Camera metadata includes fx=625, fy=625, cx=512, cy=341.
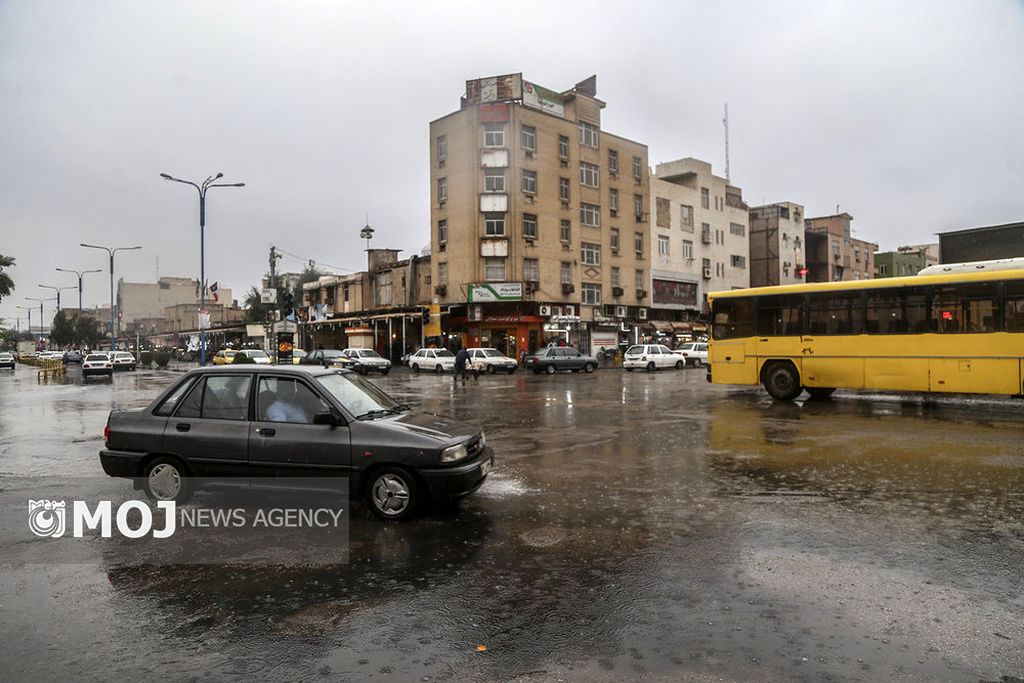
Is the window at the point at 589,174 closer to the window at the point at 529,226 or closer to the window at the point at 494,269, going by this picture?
the window at the point at 529,226

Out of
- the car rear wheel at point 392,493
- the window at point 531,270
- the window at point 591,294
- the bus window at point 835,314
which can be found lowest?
the car rear wheel at point 392,493

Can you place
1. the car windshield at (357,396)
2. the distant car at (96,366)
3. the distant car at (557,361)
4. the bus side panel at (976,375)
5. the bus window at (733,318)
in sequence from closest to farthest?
1. the car windshield at (357,396)
2. the bus side panel at (976,375)
3. the bus window at (733,318)
4. the distant car at (557,361)
5. the distant car at (96,366)

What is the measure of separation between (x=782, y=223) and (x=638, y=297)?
23.4 meters

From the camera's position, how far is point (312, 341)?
6175 centimetres

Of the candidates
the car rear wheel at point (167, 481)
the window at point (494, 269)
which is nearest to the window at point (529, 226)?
the window at point (494, 269)

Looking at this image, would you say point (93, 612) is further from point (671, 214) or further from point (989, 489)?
point (671, 214)

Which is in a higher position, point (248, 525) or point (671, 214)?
point (671, 214)

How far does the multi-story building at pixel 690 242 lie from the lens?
5491 centimetres

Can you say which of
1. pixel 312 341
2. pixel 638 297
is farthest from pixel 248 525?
pixel 312 341

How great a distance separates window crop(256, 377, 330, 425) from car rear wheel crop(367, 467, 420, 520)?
876mm

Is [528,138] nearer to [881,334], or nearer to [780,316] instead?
[780,316]

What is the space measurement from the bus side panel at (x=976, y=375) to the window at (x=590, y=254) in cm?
3491

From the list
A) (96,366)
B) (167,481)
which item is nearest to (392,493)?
(167,481)

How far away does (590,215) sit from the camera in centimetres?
4953
